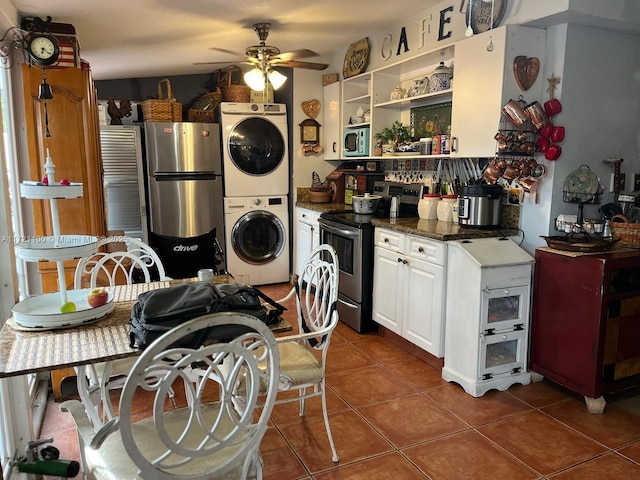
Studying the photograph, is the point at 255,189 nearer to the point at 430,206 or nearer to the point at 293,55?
the point at 293,55

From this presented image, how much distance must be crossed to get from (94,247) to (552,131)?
251 centimetres

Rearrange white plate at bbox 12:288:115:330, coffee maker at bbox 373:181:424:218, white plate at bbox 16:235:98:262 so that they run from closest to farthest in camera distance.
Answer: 1. white plate at bbox 16:235:98:262
2. white plate at bbox 12:288:115:330
3. coffee maker at bbox 373:181:424:218

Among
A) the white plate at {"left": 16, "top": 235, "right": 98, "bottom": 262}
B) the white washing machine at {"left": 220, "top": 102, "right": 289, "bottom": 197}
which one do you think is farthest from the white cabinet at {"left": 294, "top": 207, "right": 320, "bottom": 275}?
the white plate at {"left": 16, "top": 235, "right": 98, "bottom": 262}

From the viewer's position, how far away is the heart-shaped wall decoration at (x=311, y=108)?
4.92 meters

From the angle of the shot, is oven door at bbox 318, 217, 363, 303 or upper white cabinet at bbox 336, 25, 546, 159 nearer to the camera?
upper white cabinet at bbox 336, 25, 546, 159

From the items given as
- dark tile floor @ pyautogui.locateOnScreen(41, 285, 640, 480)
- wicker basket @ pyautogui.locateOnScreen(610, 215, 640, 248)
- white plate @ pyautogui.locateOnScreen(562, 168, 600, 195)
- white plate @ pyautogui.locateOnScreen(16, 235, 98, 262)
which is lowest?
dark tile floor @ pyautogui.locateOnScreen(41, 285, 640, 480)

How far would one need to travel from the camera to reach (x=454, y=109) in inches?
124

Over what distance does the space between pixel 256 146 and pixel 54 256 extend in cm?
352

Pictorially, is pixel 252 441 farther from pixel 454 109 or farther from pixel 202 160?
pixel 202 160

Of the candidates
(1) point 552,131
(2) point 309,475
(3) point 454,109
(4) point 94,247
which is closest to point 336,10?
(3) point 454,109

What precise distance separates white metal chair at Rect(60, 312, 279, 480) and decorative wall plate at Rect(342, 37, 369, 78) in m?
3.43

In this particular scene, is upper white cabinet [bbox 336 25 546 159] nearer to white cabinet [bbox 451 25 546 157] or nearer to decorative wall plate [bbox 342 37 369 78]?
white cabinet [bbox 451 25 546 157]

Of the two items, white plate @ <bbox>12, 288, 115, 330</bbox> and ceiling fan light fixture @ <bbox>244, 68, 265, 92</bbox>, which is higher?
ceiling fan light fixture @ <bbox>244, 68, 265, 92</bbox>

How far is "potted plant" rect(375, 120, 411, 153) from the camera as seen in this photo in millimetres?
3955
